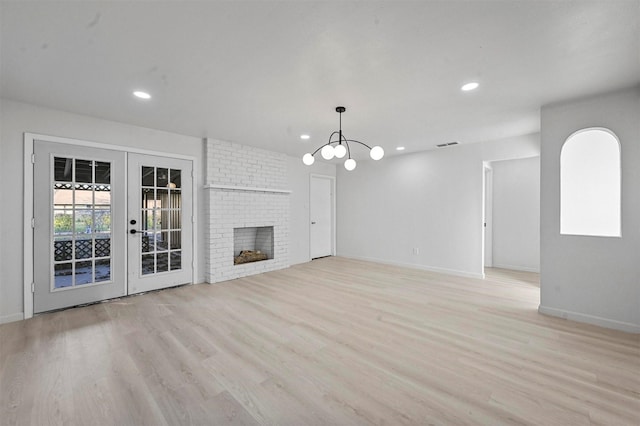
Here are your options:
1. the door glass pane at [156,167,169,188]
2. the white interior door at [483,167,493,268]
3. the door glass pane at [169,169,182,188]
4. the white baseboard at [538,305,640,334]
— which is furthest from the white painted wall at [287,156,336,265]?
the white baseboard at [538,305,640,334]

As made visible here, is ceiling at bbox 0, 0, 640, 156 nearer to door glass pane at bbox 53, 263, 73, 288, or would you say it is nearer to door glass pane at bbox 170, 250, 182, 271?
door glass pane at bbox 53, 263, 73, 288

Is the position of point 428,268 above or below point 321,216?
below

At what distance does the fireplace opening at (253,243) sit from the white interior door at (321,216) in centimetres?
133

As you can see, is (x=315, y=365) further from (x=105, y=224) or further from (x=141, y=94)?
(x=105, y=224)

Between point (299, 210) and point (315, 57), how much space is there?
4.45m

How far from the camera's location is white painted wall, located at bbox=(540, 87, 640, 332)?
2.83 m

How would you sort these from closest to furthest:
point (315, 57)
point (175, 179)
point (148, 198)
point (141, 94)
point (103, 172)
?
point (315, 57)
point (141, 94)
point (103, 172)
point (148, 198)
point (175, 179)

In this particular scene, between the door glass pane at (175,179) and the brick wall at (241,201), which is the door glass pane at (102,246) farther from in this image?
the brick wall at (241,201)

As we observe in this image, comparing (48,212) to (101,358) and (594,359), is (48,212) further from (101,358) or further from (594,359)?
(594,359)

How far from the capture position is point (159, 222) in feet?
14.2

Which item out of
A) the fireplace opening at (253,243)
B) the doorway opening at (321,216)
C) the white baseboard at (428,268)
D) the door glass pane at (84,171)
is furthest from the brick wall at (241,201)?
the white baseboard at (428,268)

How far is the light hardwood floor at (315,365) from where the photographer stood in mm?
1717

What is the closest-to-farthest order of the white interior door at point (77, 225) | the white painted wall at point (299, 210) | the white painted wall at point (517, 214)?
the white interior door at point (77, 225) → the white painted wall at point (517, 214) → the white painted wall at point (299, 210)

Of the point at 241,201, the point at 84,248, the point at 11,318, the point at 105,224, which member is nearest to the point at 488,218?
the point at 241,201
